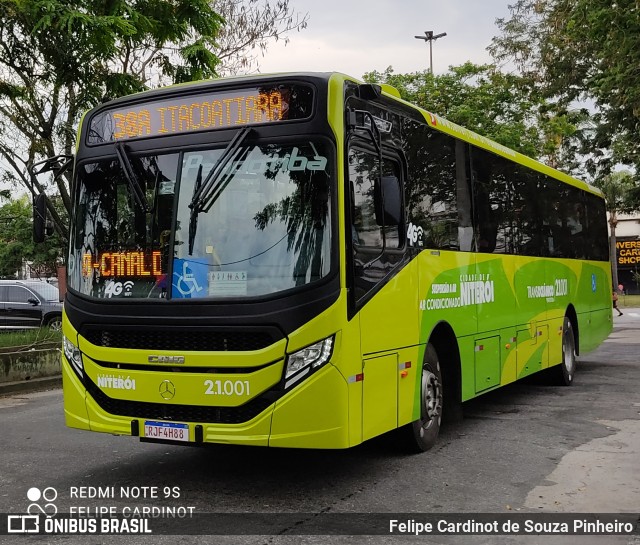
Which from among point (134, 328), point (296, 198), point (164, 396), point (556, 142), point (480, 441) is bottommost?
point (480, 441)

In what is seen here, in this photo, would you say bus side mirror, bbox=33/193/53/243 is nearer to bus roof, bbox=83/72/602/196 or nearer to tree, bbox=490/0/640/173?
bus roof, bbox=83/72/602/196

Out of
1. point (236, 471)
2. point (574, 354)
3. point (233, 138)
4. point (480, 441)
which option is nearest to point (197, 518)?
point (236, 471)

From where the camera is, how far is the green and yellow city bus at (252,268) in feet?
19.4

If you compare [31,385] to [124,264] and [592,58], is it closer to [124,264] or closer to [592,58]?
[124,264]

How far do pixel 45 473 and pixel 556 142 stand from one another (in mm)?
29157

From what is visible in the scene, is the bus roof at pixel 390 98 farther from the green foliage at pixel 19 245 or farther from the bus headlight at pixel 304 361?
the green foliage at pixel 19 245

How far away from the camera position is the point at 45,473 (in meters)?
7.09

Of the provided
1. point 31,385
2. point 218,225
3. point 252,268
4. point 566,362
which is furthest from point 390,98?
point 31,385

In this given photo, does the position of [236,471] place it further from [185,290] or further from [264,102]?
[264,102]

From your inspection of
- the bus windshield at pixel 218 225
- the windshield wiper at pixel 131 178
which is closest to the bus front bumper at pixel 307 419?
the bus windshield at pixel 218 225

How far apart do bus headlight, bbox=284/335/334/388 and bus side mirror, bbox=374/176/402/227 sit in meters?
1.15

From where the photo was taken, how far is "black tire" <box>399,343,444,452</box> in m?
7.51

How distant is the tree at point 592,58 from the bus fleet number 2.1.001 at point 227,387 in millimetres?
11507

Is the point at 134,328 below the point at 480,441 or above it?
above
